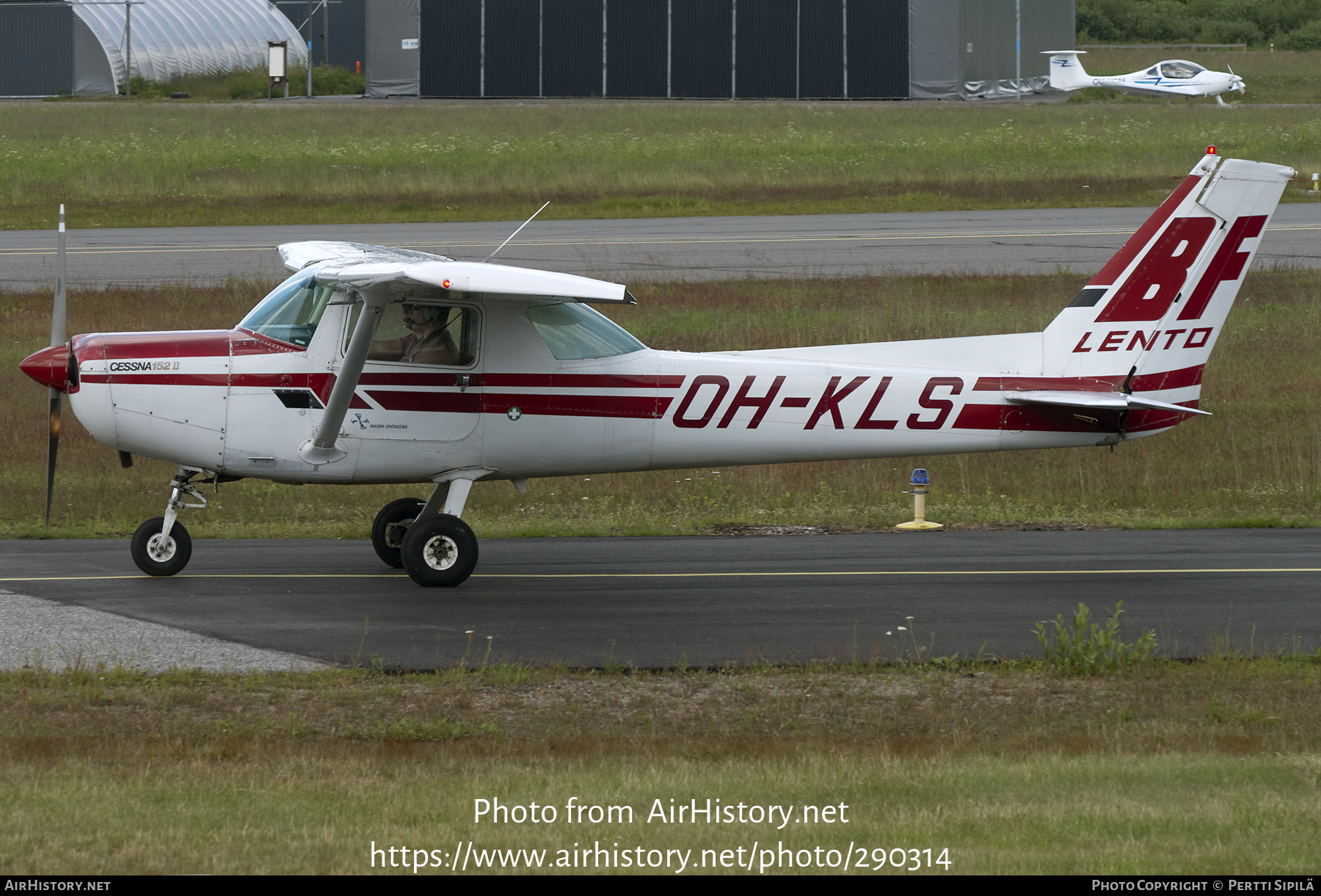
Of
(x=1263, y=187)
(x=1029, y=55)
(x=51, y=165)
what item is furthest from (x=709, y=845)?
(x=1029, y=55)

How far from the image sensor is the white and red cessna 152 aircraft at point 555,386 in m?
10.9

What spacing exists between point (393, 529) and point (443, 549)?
42.6 inches

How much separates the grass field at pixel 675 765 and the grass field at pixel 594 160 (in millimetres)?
25080

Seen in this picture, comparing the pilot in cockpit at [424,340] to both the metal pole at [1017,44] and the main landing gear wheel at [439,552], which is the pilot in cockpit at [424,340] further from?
the metal pole at [1017,44]

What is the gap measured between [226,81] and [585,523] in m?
53.1

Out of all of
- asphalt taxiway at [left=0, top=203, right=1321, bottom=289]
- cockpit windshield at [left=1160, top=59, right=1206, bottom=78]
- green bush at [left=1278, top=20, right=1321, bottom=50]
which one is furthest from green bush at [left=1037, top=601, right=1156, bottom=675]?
green bush at [left=1278, top=20, right=1321, bottom=50]

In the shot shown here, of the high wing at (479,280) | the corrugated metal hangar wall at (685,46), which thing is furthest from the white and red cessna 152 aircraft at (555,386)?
the corrugated metal hangar wall at (685,46)

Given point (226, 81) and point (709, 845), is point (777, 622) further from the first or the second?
point (226, 81)

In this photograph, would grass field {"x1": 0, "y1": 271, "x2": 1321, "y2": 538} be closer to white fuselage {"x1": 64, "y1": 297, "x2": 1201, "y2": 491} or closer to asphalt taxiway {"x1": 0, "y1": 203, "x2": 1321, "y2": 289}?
white fuselage {"x1": 64, "y1": 297, "x2": 1201, "y2": 491}

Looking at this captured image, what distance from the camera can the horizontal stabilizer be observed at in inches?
456

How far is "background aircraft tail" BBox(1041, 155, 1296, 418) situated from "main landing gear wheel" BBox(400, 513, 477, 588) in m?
5.17

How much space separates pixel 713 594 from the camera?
1127cm

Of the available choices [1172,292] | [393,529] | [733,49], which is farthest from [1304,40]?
[393,529]

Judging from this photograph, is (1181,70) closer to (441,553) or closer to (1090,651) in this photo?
(441,553)
